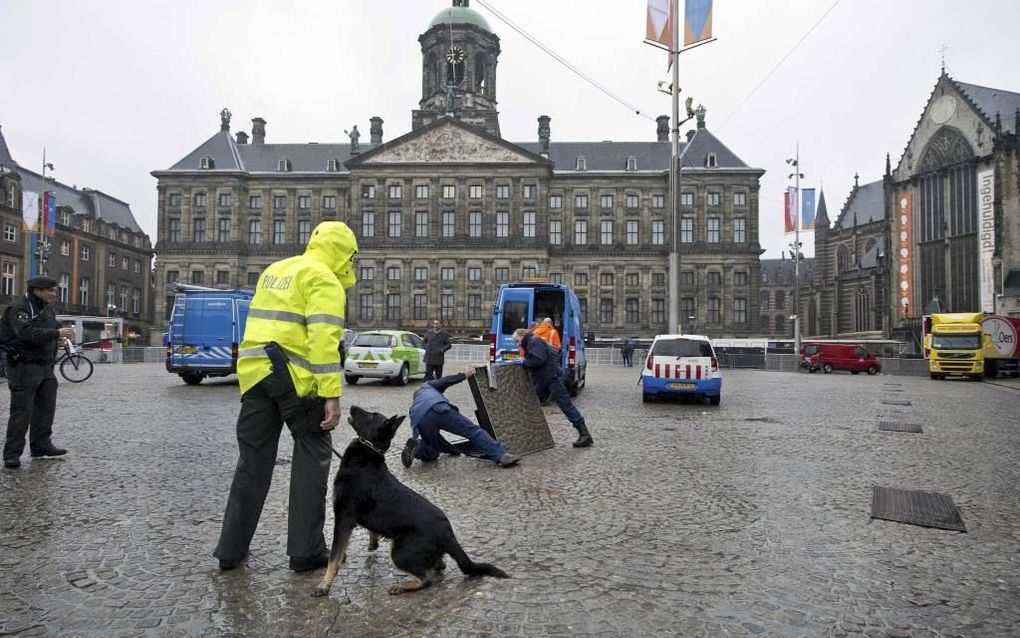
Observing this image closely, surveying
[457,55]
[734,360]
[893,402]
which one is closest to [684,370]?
[893,402]

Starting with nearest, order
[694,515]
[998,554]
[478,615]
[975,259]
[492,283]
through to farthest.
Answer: [478,615], [998,554], [694,515], [975,259], [492,283]

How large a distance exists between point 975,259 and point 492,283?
132 ft

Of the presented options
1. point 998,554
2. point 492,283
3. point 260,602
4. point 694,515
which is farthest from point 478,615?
point 492,283

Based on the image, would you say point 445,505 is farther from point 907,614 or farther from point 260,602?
point 907,614

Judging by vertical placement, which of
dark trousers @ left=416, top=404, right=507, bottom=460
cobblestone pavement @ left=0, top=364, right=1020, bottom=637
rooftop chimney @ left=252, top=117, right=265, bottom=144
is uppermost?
rooftop chimney @ left=252, top=117, right=265, bottom=144

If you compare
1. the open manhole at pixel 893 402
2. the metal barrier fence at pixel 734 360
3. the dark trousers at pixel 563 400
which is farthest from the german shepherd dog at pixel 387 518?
the metal barrier fence at pixel 734 360

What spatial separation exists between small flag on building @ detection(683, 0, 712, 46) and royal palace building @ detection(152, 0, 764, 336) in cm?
4496

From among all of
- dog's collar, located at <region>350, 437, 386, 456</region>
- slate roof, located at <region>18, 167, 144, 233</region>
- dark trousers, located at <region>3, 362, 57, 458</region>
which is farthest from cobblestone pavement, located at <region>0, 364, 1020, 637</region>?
slate roof, located at <region>18, 167, 144, 233</region>

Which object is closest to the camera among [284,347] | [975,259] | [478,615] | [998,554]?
[478,615]

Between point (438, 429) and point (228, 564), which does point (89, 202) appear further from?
point (228, 564)

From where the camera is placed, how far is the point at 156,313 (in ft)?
218

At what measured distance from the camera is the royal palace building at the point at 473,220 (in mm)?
64625

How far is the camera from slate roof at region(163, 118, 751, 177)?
66750mm

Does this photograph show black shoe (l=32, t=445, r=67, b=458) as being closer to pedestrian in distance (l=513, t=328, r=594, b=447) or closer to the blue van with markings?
pedestrian in distance (l=513, t=328, r=594, b=447)
